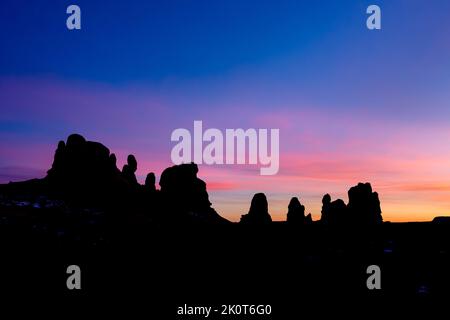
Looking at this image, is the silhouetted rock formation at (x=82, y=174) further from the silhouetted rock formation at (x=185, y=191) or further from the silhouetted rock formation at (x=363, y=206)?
the silhouetted rock formation at (x=363, y=206)

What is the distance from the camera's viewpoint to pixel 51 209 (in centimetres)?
10362

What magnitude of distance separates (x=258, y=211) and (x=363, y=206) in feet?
103

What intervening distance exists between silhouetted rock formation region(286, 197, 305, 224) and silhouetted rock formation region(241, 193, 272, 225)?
8.98 metres

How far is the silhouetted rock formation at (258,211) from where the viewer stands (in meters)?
118

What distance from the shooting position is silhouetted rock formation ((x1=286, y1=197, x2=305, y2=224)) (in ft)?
409

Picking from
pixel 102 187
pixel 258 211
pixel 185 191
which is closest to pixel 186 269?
pixel 258 211

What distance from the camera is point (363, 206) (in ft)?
395

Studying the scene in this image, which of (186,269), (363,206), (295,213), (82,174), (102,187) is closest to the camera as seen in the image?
(186,269)

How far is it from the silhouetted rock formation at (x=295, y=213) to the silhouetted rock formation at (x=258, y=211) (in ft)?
29.4

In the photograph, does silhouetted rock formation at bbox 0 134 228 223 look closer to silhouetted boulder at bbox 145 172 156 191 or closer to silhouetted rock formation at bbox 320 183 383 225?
silhouetted boulder at bbox 145 172 156 191

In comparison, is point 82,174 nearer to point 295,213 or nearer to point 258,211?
point 258,211

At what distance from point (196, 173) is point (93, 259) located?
348 feet
